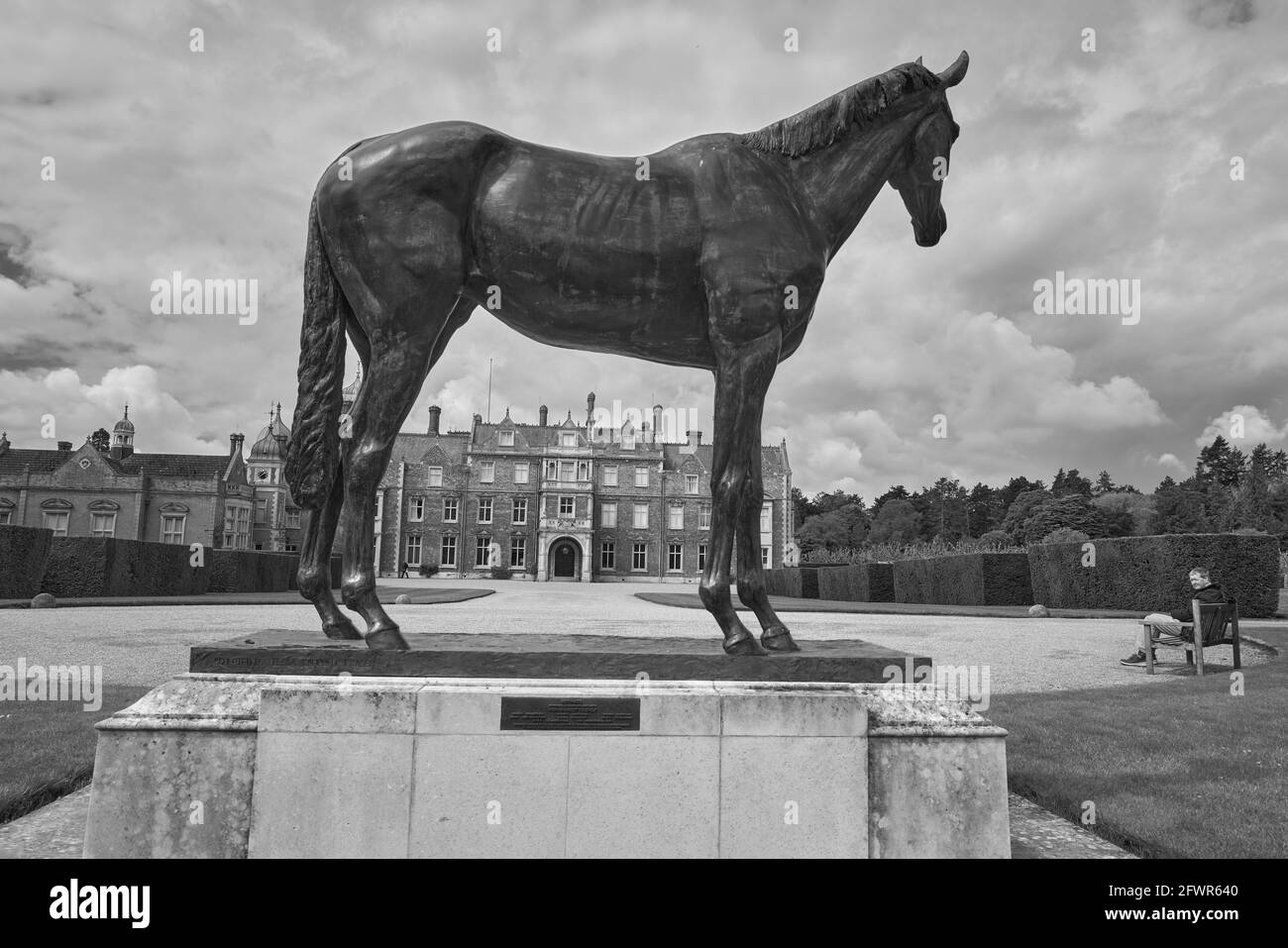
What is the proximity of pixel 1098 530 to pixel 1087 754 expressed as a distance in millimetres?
74388

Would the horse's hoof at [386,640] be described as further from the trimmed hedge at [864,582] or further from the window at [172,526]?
A: the window at [172,526]

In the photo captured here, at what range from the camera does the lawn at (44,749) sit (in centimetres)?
478

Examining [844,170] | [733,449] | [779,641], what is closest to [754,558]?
[779,641]

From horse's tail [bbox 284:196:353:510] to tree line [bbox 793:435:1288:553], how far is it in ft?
178

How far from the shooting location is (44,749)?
5824 millimetres

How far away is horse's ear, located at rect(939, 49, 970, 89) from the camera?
12.6 feet

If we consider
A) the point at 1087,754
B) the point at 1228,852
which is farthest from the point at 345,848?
the point at 1087,754

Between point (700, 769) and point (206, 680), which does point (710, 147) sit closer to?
point (700, 769)

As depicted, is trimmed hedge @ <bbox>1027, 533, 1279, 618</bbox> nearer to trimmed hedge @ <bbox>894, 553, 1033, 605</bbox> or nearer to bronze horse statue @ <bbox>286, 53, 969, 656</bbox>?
trimmed hedge @ <bbox>894, 553, 1033, 605</bbox>

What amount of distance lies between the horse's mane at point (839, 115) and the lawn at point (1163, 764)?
3820 millimetres

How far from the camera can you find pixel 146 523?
52.8 meters

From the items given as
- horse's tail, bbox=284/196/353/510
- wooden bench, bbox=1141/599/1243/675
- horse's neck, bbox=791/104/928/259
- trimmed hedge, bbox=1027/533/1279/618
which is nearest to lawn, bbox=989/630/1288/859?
wooden bench, bbox=1141/599/1243/675

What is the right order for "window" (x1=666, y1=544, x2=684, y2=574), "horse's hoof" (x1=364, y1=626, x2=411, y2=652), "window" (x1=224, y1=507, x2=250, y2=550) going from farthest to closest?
"window" (x1=666, y1=544, x2=684, y2=574), "window" (x1=224, y1=507, x2=250, y2=550), "horse's hoof" (x1=364, y1=626, x2=411, y2=652)

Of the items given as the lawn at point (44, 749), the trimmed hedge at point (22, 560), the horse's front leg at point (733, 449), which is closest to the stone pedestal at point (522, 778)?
the horse's front leg at point (733, 449)
